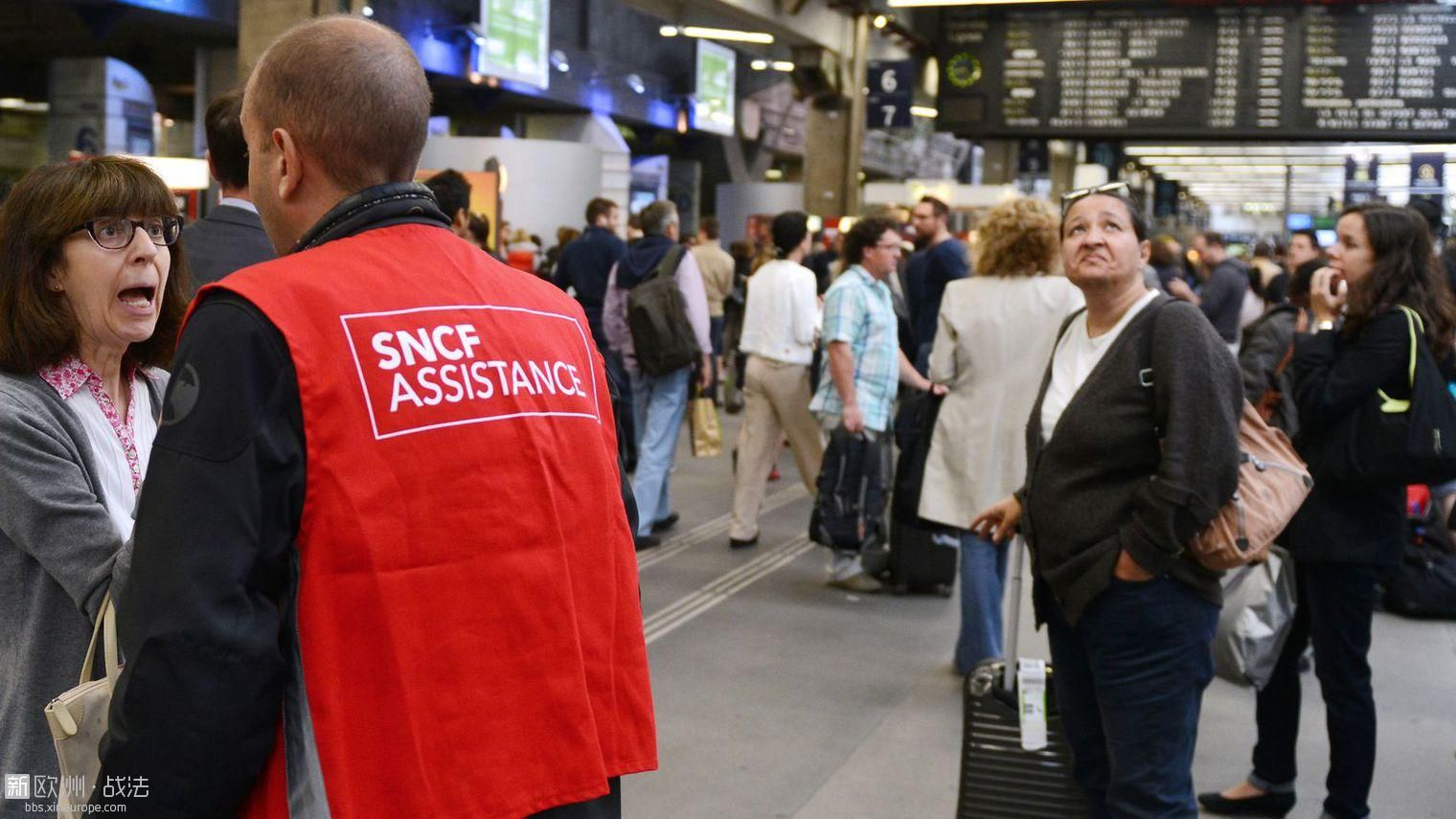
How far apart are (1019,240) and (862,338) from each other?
1.54 metres

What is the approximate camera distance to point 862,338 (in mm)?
6695

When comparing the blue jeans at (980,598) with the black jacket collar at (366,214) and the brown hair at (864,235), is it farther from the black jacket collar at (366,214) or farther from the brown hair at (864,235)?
the black jacket collar at (366,214)

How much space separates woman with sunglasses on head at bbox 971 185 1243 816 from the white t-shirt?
15 mm

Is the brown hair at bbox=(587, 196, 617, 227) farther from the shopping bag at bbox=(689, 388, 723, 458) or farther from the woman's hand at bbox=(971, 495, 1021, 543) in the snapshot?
the woman's hand at bbox=(971, 495, 1021, 543)

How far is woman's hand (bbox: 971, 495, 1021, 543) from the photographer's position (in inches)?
140

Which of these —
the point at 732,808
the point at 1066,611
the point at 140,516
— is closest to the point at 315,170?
the point at 140,516

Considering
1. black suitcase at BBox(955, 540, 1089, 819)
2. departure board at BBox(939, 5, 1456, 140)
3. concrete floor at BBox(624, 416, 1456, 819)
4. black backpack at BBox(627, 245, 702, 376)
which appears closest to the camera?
black suitcase at BBox(955, 540, 1089, 819)

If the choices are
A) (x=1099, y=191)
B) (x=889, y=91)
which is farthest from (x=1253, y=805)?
(x=889, y=91)

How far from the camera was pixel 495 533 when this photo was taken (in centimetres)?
161

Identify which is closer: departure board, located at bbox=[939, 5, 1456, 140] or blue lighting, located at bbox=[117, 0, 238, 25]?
departure board, located at bbox=[939, 5, 1456, 140]

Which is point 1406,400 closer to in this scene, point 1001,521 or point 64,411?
point 1001,521

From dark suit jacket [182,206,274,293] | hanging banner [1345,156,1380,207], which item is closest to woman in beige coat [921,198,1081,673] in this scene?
dark suit jacket [182,206,274,293]

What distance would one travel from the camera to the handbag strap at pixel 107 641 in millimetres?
1787

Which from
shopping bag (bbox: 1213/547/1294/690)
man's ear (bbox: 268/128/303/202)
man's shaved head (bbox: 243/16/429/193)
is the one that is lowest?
shopping bag (bbox: 1213/547/1294/690)
